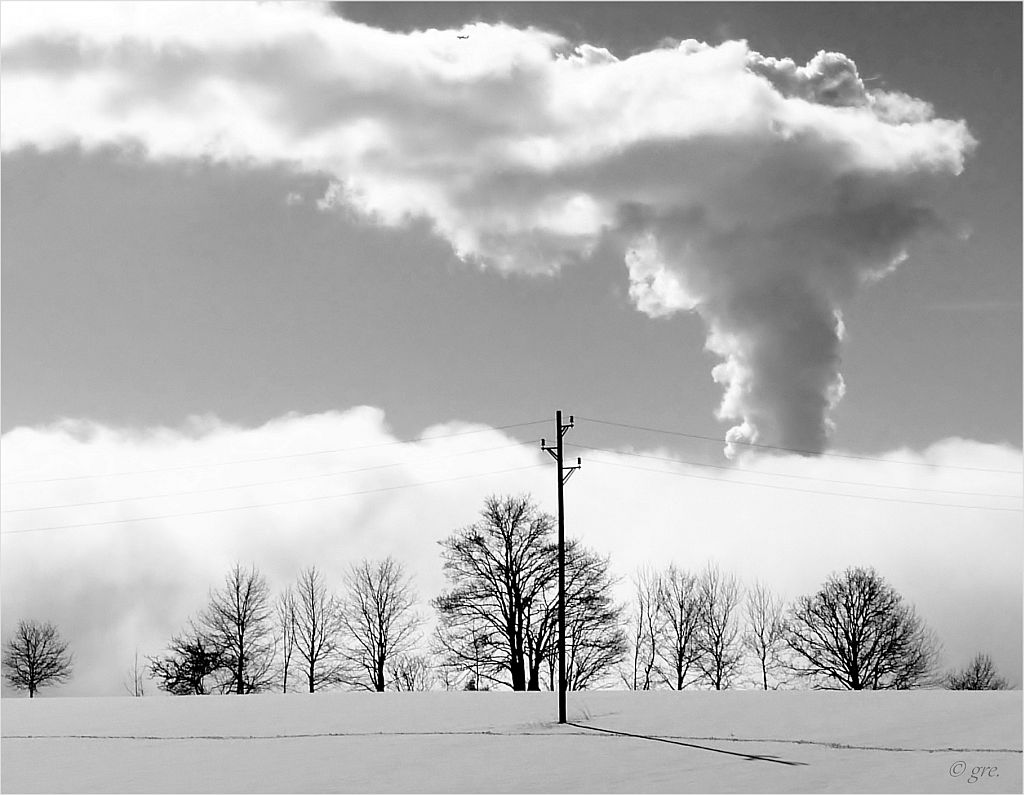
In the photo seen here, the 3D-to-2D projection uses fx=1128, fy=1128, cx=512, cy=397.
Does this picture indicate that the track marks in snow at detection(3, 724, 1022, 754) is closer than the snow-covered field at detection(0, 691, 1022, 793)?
No

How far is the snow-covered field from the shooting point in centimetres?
2862

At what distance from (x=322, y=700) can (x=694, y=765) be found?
25.1 m

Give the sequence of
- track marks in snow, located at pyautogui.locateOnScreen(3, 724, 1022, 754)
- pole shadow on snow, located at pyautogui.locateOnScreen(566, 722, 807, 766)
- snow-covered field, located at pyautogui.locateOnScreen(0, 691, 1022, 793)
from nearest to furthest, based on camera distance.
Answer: snow-covered field, located at pyautogui.locateOnScreen(0, 691, 1022, 793), pole shadow on snow, located at pyautogui.locateOnScreen(566, 722, 807, 766), track marks in snow, located at pyautogui.locateOnScreen(3, 724, 1022, 754)

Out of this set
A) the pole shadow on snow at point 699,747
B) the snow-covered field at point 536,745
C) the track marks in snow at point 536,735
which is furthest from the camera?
the track marks in snow at point 536,735

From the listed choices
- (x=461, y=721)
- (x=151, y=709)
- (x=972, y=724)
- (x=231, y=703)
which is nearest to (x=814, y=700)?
(x=972, y=724)

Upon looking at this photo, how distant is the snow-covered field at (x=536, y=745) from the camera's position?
2862 centimetres

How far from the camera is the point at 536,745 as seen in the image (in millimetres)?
34562

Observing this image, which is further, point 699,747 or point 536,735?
point 536,735

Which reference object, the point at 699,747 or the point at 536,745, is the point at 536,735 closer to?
the point at 536,745

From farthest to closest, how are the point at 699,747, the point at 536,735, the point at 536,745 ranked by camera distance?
the point at 536,735 < the point at 536,745 < the point at 699,747

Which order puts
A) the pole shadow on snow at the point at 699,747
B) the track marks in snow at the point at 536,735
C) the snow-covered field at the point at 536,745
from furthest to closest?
the track marks in snow at the point at 536,735
the pole shadow on snow at the point at 699,747
the snow-covered field at the point at 536,745

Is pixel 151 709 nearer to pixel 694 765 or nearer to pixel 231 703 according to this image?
pixel 231 703

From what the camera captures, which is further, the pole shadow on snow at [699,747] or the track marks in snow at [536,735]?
the track marks in snow at [536,735]

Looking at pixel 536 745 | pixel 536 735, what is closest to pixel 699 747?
pixel 536 745
